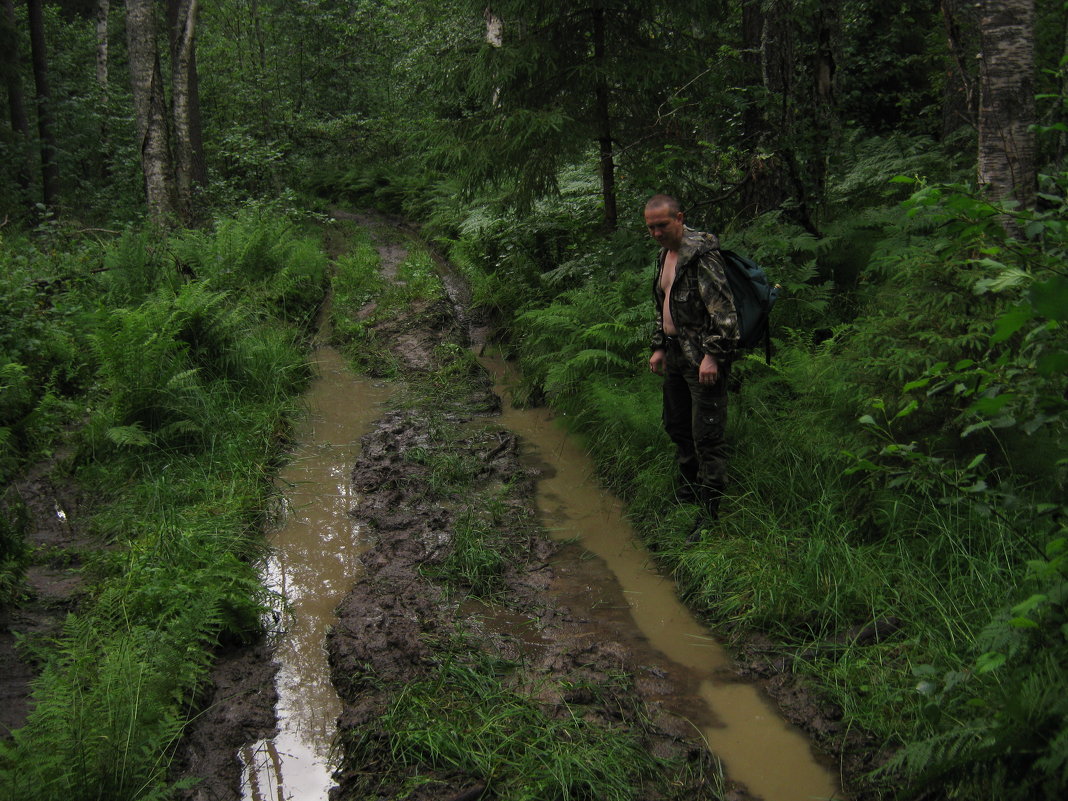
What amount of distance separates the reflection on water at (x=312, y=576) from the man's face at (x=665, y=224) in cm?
332

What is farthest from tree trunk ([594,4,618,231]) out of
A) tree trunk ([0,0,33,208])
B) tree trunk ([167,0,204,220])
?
tree trunk ([0,0,33,208])

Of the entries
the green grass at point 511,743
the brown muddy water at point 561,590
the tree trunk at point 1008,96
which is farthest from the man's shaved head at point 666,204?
the green grass at point 511,743

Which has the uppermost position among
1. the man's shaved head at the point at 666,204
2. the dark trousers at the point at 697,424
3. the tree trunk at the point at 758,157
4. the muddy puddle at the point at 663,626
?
the tree trunk at the point at 758,157

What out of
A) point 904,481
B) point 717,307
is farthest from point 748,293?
point 904,481

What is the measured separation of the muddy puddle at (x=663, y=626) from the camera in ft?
Result: 12.2

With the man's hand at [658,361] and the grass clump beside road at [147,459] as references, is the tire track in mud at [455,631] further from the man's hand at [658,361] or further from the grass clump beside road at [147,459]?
the man's hand at [658,361]

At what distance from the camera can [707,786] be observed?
359 centimetres

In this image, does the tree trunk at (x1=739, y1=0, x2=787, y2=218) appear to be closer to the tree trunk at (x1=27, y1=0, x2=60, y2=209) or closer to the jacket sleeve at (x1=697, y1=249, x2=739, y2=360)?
the jacket sleeve at (x1=697, y1=249, x2=739, y2=360)

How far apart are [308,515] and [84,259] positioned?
5855 mm

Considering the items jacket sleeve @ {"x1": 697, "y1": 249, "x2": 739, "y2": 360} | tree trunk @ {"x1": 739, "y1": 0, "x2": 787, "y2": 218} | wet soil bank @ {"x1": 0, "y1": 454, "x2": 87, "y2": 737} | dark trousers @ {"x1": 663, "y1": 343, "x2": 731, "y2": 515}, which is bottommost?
wet soil bank @ {"x1": 0, "y1": 454, "x2": 87, "y2": 737}

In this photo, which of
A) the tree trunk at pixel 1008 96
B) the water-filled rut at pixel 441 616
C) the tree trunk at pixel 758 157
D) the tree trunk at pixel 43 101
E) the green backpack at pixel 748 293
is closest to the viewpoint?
the water-filled rut at pixel 441 616

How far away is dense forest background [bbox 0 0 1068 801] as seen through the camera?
130 inches

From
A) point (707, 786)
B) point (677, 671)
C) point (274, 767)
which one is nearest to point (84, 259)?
point (274, 767)

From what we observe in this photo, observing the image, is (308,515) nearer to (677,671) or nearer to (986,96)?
(677,671)
